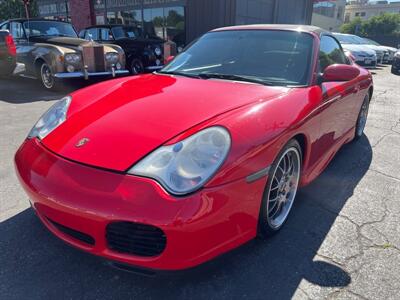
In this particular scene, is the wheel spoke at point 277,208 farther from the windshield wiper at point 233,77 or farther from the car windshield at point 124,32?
the car windshield at point 124,32

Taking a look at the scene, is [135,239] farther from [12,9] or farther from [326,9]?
[326,9]

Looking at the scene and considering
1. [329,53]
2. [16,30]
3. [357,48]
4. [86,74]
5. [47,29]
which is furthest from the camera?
[357,48]

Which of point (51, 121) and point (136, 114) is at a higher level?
point (136, 114)

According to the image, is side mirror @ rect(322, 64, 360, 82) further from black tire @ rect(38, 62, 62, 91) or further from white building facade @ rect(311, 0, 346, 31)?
white building facade @ rect(311, 0, 346, 31)

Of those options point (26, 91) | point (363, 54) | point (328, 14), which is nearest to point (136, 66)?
point (26, 91)

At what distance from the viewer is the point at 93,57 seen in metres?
7.72

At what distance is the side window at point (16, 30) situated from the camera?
8338mm

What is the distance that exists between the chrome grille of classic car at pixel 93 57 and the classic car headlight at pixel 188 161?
21.4 feet

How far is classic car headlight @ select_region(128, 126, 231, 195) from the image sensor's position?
1672 mm

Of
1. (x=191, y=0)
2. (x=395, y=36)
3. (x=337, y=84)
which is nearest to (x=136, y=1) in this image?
(x=191, y=0)

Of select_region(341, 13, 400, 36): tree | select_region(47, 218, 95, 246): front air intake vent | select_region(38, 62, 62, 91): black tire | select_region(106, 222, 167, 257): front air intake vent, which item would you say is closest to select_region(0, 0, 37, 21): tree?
select_region(38, 62, 62, 91): black tire

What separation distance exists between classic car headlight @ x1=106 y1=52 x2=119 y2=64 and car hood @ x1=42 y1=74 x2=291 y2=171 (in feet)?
18.7

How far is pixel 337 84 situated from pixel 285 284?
1.89 metres

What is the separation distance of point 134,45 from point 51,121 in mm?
7958
